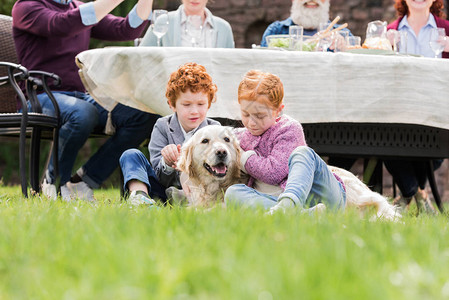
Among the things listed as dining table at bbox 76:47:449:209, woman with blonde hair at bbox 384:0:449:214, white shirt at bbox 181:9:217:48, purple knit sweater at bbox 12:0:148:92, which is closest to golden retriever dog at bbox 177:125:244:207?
dining table at bbox 76:47:449:209

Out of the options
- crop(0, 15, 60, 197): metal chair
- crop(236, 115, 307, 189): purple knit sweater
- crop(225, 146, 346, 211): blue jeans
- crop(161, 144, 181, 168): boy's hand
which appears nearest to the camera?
crop(225, 146, 346, 211): blue jeans

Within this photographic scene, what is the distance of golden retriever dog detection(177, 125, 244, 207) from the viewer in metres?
2.71

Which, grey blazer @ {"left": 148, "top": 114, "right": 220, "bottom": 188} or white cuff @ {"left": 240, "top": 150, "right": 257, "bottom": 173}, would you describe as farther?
grey blazer @ {"left": 148, "top": 114, "right": 220, "bottom": 188}

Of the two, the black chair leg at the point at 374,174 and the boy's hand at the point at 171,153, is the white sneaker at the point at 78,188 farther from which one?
the black chair leg at the point at 374,174

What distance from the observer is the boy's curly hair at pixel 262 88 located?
9.07 ft

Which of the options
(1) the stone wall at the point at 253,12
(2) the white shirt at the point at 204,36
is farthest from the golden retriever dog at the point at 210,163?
(1) the stone wall at the point at 253,12

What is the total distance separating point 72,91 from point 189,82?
1.68 m

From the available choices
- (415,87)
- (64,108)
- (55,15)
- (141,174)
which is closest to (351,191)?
(415,87)

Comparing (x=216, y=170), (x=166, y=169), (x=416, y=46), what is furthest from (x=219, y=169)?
(x=416, y=46)

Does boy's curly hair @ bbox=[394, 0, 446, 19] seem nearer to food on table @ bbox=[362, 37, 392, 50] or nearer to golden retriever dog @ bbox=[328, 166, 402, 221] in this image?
food on table @ bbox=[362, 37, 392, 50]

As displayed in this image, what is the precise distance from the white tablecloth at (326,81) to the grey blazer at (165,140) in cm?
17

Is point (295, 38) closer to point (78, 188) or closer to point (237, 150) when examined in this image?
point (237, 150)

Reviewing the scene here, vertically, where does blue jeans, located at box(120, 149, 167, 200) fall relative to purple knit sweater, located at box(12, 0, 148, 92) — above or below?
below

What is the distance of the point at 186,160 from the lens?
2781 mm
